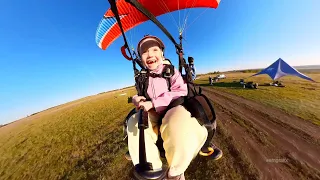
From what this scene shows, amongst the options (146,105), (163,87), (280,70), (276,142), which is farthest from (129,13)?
(280,70)

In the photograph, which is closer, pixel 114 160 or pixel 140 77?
pixel 140 77

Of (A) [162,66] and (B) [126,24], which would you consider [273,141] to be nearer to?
(A) [162,66]

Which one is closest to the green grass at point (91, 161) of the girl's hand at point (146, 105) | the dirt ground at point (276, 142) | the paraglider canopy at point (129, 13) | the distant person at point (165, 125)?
the dirt ground at point (276, 142)

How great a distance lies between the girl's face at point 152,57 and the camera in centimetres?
261

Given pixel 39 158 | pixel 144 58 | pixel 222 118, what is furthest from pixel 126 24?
pixel 39 158

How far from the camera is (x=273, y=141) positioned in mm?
5781

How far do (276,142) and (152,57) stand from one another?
5.68 meters

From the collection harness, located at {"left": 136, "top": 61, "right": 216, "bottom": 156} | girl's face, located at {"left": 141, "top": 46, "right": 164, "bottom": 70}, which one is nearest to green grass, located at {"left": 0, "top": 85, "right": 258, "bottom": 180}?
harness, located at {"left": 136, "top": 61, "right": 216, "bottom": 156}

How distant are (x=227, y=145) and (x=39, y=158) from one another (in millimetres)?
9135

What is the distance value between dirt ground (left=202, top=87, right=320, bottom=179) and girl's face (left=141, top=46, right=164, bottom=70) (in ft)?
12.5

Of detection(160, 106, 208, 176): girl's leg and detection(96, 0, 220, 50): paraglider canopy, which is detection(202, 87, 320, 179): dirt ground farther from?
detection(96, 0, 220, 50): paraglider canopy

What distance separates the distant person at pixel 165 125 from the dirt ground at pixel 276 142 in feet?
11.1

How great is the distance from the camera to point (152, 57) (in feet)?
8.55

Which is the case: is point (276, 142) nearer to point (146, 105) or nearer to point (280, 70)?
point (146, 105)
